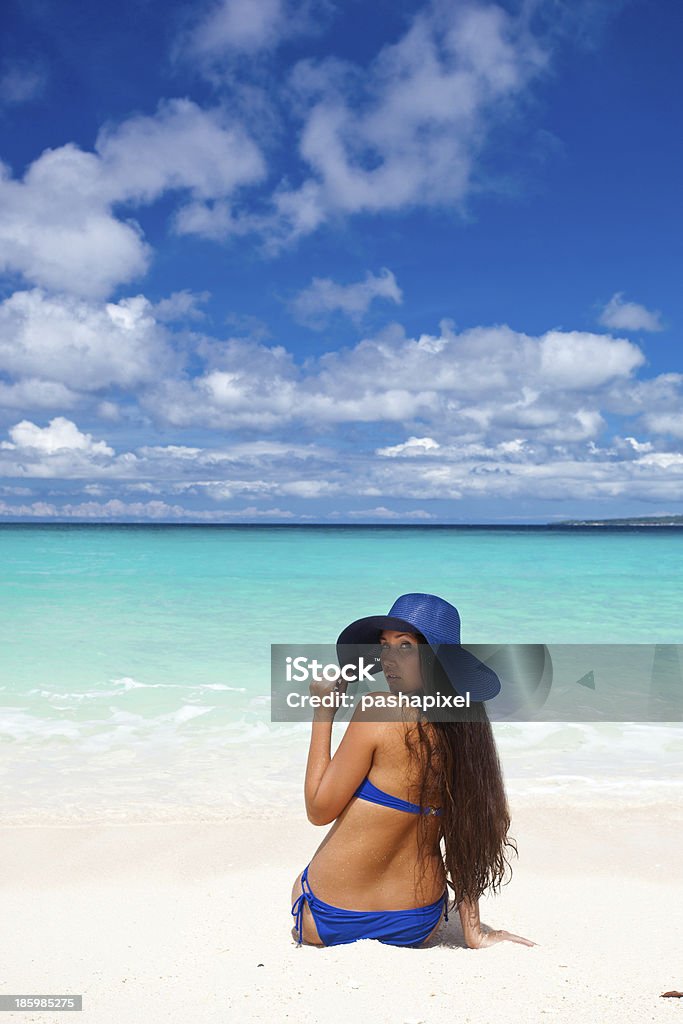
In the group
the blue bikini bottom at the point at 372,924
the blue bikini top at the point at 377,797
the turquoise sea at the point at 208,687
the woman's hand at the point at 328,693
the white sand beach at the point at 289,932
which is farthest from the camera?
the turquoise sea at the point at 208,687

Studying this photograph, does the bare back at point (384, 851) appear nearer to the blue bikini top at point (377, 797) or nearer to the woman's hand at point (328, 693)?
the blue bikini top at point (377, 797)

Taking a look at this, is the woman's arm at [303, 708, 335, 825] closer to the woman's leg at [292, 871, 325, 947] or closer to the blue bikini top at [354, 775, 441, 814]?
the blue bikini top at [354, 775, 441, 814]

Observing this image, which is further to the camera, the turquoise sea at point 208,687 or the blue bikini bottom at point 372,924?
the turquoise sea at point 208,687

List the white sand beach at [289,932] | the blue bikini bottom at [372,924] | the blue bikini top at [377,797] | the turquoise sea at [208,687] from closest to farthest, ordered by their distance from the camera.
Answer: the white sand beach at [289,932] < the blue bikini top at [377,797] < the blue bikini bottom at [372,924] < the turquoise sea at [208,687]

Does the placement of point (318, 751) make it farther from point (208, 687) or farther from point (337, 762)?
point (208, 687)

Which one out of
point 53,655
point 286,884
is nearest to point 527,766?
point 286,884

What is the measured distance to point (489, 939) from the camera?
116 inches

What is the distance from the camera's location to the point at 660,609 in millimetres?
17141

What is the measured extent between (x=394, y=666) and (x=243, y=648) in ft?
30.3

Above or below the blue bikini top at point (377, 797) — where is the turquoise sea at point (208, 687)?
below

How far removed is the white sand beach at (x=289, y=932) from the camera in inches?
97.1

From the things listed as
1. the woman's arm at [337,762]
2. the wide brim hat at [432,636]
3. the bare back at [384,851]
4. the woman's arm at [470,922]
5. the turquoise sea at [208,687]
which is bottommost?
the turquoise sea at [208,687]

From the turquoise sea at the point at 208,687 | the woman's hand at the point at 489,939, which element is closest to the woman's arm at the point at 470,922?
the woman's hand at the point at 489,939

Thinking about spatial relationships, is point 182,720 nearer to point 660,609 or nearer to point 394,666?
point 394,666
